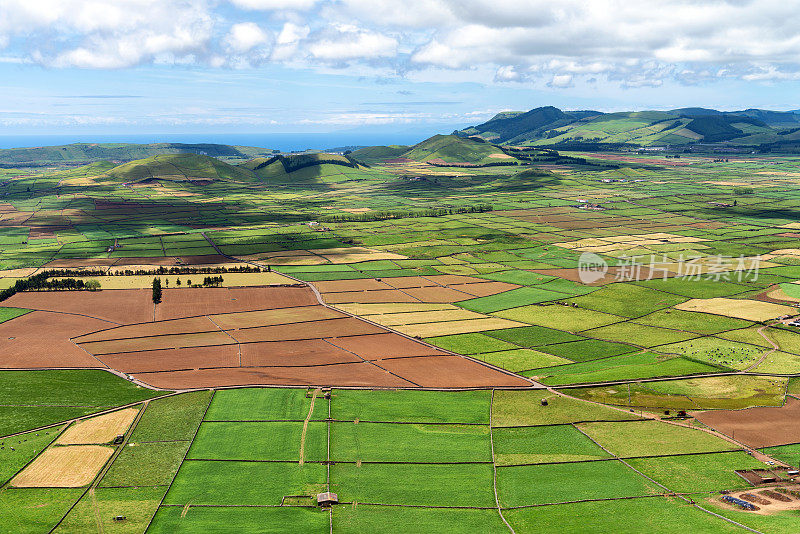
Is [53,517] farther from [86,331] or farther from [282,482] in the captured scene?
[86,331]

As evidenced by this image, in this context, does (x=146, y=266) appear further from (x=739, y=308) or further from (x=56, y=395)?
(x=739, y=308)

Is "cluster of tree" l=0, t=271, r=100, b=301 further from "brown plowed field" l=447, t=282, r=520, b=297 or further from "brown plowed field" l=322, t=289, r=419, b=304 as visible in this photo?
"brown plowed field" l=447, t=282, r=520, b=297

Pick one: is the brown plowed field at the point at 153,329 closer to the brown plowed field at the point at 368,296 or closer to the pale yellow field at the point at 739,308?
the brown plowed field at the point at 368,296

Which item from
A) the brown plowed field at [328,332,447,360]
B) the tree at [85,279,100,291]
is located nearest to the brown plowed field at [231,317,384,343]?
the brown plowed field at [328,332,447,360]

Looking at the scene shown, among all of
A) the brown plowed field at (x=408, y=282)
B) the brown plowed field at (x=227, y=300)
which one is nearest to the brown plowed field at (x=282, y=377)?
the brown plowed field at (x=227, y=300)

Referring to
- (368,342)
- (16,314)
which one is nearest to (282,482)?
(368,342)

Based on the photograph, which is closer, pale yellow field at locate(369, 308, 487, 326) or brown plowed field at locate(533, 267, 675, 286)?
pale yellow field at locate(369, 308, 487, 326)
